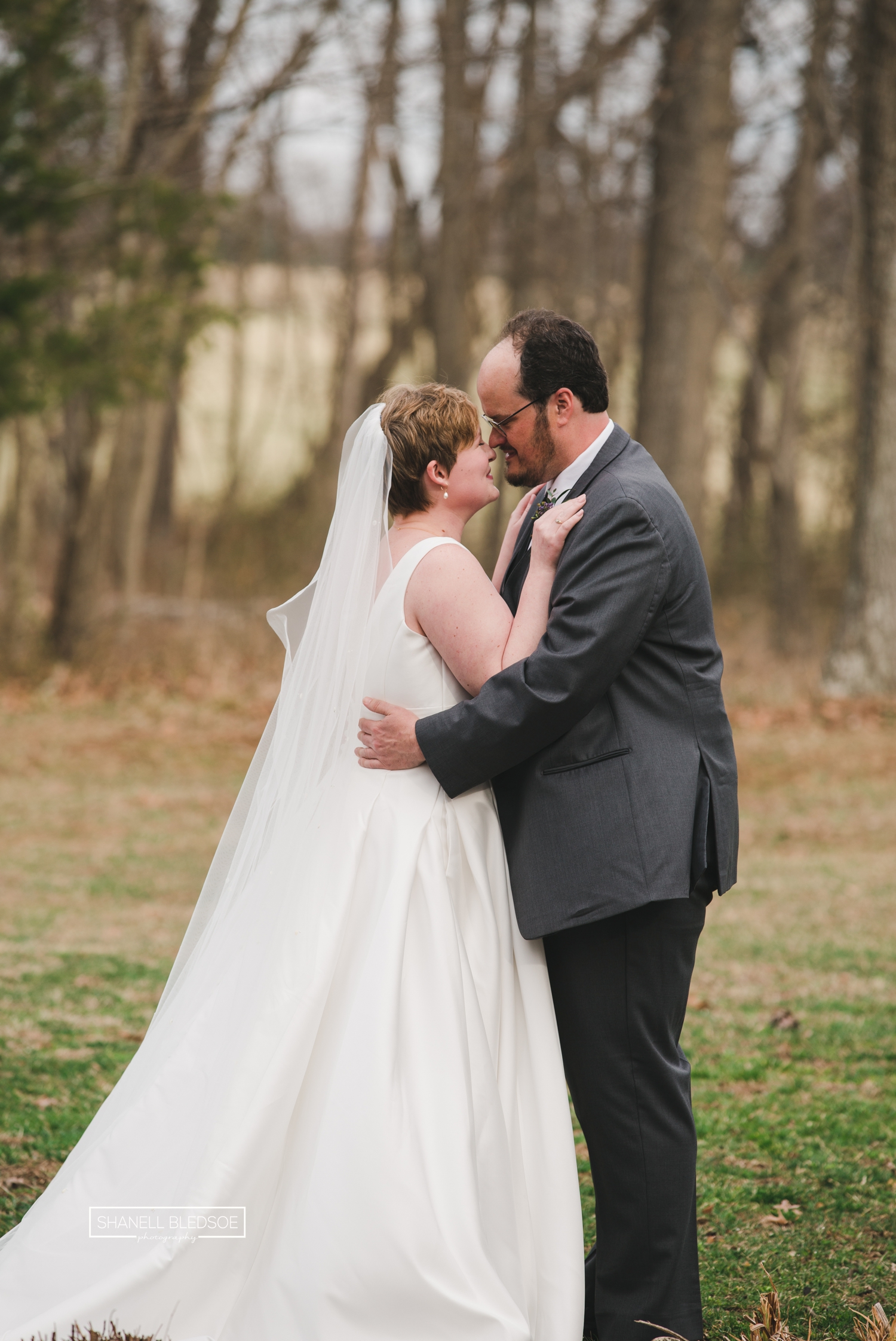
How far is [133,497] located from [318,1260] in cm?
1707

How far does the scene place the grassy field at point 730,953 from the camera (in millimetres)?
3959

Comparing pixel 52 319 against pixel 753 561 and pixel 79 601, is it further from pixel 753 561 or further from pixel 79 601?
pixel 753 561

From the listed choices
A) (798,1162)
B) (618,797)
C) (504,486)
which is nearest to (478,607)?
(618,797)

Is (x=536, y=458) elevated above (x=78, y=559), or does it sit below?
above

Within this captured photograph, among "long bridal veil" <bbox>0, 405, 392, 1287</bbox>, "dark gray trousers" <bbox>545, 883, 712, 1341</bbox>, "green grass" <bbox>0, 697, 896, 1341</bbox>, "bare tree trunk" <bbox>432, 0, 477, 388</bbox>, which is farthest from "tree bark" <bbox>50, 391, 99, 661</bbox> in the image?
"dark gray trousers" <bbox>545, 883, 712, 1341</bbox>

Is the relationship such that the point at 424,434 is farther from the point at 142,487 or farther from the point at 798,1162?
the point at 142,487

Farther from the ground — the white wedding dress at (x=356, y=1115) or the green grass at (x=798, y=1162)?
the white wedding dress at (x=356, y=1115)

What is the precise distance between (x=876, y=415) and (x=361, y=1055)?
12.5 meters

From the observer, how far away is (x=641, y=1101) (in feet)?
10.0

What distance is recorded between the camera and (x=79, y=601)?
15297 millimetres

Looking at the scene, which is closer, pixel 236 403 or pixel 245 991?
pixel 245 991
